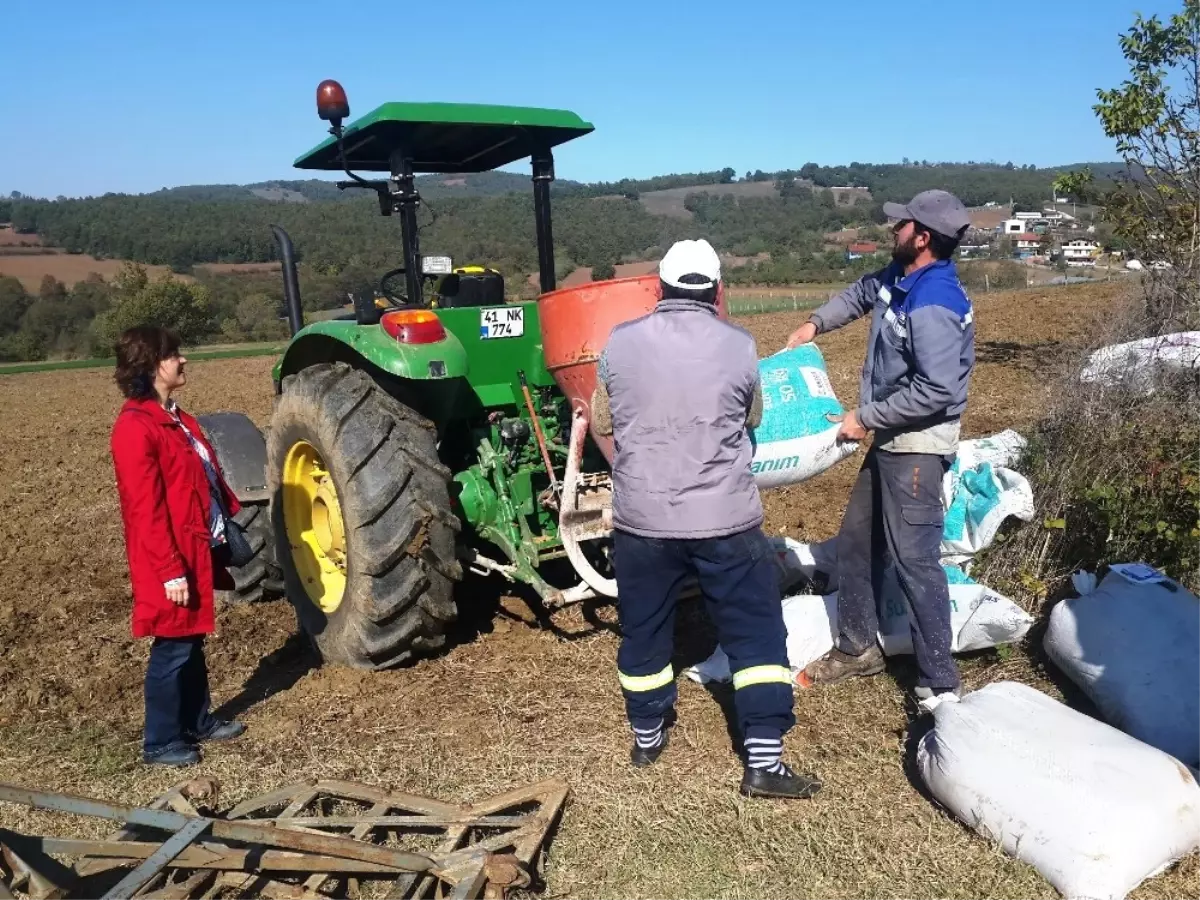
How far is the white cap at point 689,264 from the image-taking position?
112 inches

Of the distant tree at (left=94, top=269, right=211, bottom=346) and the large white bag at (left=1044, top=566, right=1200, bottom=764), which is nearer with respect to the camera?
the large white bag at (left=1044, top=566, right=1200, bottom=764)

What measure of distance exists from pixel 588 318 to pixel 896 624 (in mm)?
1659

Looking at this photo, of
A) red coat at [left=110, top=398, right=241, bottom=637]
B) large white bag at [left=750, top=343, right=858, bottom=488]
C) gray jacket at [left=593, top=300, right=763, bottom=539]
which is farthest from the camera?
large white bag at [left=750, top=343, right=858, bottom=488]

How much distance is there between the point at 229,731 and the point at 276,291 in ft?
165

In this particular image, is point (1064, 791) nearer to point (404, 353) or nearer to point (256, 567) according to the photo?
point (404, 353)

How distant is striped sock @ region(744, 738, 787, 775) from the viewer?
289cm

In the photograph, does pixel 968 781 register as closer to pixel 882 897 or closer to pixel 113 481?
pixel 882 897

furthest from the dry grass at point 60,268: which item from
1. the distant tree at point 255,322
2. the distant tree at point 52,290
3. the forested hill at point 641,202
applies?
the distant tree at point 255,322

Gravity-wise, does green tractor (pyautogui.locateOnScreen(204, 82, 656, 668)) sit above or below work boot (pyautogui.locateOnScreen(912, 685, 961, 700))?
above

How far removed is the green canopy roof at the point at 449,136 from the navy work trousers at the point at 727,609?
2.11 meters

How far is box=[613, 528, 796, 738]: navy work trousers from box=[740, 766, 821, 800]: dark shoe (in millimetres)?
119

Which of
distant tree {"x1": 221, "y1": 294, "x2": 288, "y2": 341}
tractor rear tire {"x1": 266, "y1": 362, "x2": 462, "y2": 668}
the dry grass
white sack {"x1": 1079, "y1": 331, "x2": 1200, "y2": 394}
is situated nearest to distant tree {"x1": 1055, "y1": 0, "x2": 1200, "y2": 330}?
white sack {"x1": 1079, "y1": 331, "x2": 1200, "y2": 394}

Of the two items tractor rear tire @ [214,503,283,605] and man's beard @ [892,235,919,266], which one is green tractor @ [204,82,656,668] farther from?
man's beard @ [892,235,919,266]

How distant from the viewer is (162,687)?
3.33 meters
